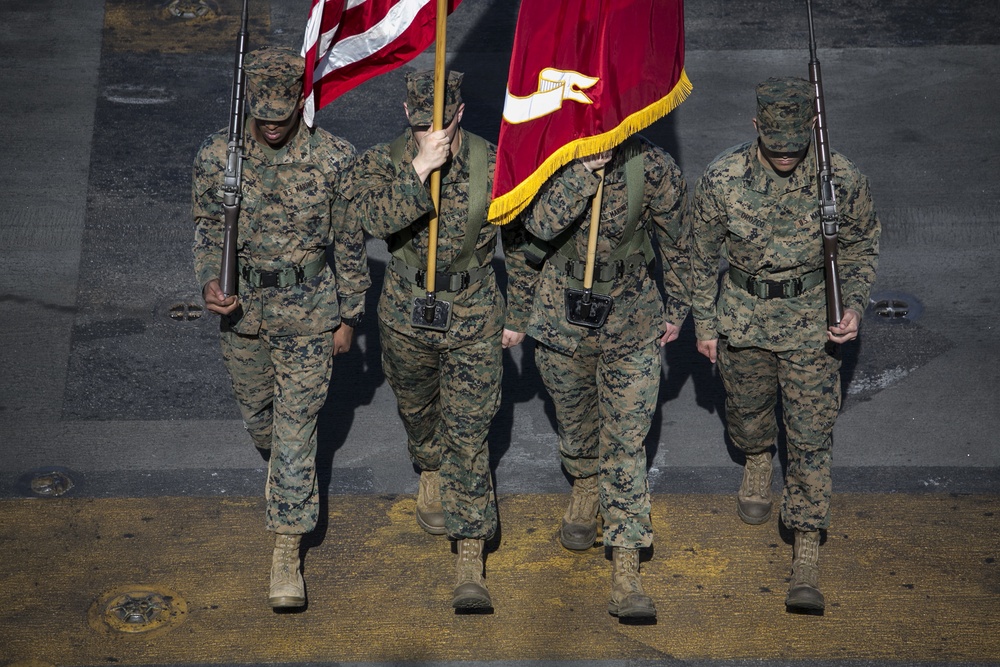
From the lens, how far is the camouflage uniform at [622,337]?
23.5 feet

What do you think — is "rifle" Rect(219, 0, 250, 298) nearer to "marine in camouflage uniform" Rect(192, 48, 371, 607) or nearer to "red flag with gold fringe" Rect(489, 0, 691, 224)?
"marine in camouflage uniform" Rect(192, 48, 371, 607)

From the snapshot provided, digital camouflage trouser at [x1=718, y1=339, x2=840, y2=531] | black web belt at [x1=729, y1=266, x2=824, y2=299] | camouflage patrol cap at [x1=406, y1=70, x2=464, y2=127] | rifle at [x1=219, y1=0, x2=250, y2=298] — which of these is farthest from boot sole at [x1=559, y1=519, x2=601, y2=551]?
camouflage patrol cap at [x1=406, y1=70, x2=464, y2=127]

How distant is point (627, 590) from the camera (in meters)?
7.24

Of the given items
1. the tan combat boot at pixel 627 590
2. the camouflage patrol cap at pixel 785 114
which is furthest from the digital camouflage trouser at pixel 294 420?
the camouflage patrol cap at pixel 785 114

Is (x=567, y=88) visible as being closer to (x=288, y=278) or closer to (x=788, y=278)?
(x=788, y=278)

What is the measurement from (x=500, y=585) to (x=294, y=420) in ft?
4.64

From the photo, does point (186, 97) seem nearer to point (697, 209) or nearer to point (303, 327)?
point (303, 327)

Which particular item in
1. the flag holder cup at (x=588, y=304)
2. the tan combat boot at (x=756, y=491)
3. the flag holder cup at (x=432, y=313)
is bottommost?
the tan combat boot at (x=756, y=491)

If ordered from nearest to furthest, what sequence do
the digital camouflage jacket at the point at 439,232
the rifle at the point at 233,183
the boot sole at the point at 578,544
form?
the digital camouflage jacket at the point at 439,232 → the rifle at the point at 233,183 → the boot sole at the point at 578,544

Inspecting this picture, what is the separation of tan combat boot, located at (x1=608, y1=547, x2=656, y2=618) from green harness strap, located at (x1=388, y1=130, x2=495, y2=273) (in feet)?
5.61

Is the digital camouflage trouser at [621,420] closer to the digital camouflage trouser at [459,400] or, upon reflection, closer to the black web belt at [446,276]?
the digital camouflage trouser at [459,400]

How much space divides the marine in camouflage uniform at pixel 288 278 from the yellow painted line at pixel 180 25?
479cm

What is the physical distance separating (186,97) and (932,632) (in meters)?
7.18

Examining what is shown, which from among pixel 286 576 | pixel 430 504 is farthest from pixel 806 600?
pixel 286 576
